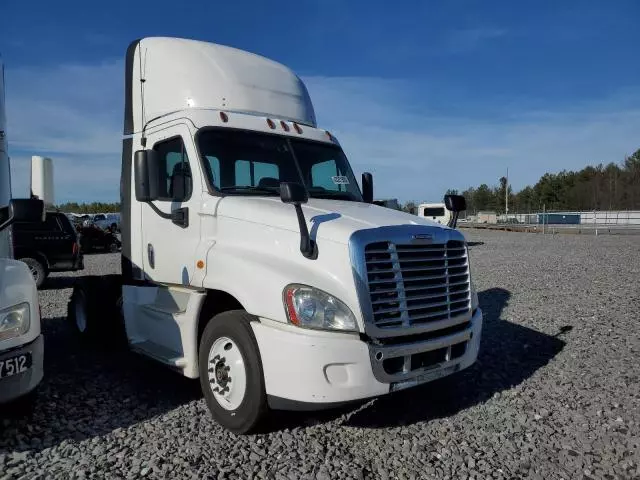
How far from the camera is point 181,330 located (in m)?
4.50

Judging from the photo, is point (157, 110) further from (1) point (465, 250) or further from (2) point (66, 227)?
(2) point (66, 227)

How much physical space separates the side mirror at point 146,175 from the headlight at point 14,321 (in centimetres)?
138

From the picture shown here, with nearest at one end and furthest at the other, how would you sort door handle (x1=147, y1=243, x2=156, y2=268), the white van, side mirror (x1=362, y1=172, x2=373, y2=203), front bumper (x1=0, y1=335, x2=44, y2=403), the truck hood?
front bumper (x1=0, y1=335, x2=44, y2=403), the truck hood, door handle (x1=147, y1=243, x2=156, y2=268), side mirror (x1=362, y1=172, x2=373, y2=203), the white van

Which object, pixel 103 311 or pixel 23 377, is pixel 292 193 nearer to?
pixel 23 377

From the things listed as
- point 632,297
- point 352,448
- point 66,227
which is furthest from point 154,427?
point 66,227

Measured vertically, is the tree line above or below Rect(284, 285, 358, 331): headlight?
above

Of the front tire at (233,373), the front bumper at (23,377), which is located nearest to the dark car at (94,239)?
the front bumper at (23,377)

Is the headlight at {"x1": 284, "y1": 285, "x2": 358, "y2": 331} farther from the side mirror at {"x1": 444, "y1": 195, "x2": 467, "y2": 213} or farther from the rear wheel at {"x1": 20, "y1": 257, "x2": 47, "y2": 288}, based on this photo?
the rear wheel at {"x1": 20, "y1": 257, "x2": 47, "y2": 288}

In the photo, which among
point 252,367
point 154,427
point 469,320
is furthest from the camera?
point 469,320

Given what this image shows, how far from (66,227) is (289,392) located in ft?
35.8

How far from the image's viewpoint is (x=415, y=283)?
12.8 ft

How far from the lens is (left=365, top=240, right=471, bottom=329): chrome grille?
3.70 meters

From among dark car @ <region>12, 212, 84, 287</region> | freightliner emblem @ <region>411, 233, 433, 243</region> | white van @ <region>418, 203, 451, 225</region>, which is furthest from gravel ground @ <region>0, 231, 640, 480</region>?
white van @ <region>418, 203, 451, 225</region>

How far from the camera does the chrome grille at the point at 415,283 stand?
12.1 feet
